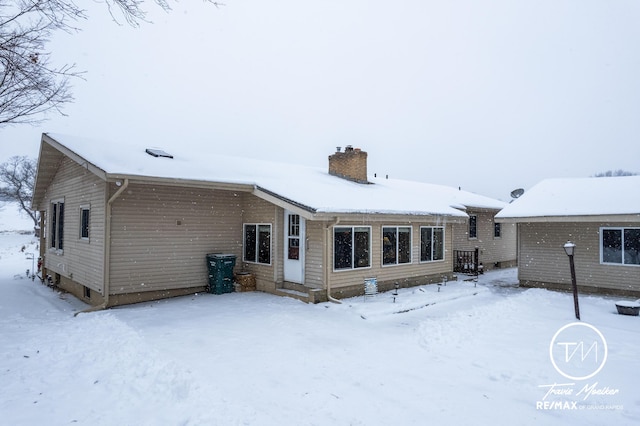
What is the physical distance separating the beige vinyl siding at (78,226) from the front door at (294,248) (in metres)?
5.05

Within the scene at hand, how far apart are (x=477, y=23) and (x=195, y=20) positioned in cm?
10190

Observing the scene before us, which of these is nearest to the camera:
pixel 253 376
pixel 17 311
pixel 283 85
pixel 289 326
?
pixel 253 376

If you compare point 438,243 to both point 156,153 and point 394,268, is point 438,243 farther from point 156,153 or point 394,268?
point 156,153

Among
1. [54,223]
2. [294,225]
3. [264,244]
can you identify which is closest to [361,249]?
[294,225]

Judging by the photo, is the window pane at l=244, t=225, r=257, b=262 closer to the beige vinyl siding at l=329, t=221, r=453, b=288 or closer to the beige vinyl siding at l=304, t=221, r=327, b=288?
the beige vinyl siding at l=304, t=221, r=327, b=288

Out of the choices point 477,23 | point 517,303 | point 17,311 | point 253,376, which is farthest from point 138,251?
point 477,23

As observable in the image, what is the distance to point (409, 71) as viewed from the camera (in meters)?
123

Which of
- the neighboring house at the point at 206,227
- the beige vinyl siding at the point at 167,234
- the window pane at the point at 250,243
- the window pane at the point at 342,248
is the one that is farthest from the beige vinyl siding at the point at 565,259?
the beige vinyl siding at the point at 167,234

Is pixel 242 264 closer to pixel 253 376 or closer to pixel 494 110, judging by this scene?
pixel 253 376

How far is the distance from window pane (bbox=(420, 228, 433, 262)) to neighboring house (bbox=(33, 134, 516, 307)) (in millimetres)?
62

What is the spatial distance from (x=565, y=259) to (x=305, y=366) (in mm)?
11853

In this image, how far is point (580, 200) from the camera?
1412 centimetres

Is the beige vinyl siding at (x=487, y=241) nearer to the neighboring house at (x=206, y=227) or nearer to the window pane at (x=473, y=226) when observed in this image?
the window pane at (x=473, y=226)

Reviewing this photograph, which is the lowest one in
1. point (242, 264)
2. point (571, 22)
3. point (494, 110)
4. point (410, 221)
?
point (242, 264)
